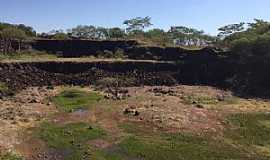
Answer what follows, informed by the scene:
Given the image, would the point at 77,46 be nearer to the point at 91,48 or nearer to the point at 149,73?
the point at 91,48

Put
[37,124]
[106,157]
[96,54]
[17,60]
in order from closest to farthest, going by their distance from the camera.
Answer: [106,157] < [37,124] < [17,60] < [96,54]

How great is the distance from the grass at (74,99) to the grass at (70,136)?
22.3 ft

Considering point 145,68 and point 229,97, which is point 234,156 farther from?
point 145,68

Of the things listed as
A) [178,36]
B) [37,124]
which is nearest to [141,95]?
[37,124]

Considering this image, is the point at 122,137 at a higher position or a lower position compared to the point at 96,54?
lower

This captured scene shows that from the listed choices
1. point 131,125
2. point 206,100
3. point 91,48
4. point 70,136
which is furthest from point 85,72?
point 70,136

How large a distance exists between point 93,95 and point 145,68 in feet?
52.8

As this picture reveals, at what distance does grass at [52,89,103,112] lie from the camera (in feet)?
171

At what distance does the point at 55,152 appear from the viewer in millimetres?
37125

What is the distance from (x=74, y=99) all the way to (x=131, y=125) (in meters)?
12.8

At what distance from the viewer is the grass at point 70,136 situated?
3704 centimetres

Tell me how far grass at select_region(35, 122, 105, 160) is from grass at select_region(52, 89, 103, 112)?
6.81 m

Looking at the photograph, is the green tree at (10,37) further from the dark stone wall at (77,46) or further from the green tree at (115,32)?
the green tree at (115,32)

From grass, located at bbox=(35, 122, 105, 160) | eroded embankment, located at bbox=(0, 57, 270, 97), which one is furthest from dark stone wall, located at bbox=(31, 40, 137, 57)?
grass, located at bbox=(35, 122, 105, 160)
